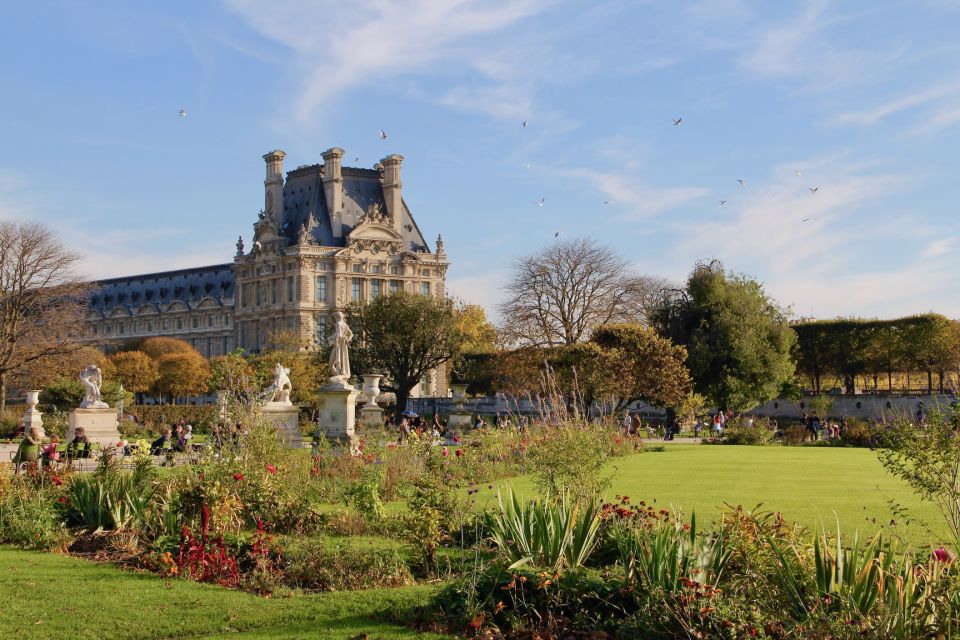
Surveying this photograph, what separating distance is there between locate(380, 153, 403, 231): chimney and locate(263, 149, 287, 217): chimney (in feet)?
27.5

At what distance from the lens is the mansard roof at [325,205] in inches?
3182

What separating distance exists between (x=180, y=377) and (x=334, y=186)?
2287cm

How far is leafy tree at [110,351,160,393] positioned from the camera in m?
63.1

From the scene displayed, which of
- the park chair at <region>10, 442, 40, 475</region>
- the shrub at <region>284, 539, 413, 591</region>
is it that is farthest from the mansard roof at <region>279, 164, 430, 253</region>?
the shrub at <region>284, 539, 413, 591</region>

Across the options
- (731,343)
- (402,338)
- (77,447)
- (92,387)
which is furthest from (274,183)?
(77,447)

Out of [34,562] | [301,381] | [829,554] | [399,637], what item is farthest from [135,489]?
[301,381]

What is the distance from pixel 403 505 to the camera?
13.2m

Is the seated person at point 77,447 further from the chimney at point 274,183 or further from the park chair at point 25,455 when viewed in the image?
the chimney at point 274,183

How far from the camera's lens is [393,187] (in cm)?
8244

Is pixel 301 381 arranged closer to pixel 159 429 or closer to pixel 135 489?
pixel 159 429

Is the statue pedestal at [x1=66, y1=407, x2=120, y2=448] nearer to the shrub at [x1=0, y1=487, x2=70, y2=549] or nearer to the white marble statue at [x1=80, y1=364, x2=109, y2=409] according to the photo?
the white marble statue at [x1=80, y1=364, x2=109, y2=409]

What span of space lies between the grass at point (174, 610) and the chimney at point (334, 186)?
240 feet

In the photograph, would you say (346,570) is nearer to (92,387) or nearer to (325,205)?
(92,387)

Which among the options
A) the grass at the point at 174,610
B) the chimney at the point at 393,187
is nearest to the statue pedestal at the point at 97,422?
the grass at the point at 174,610
